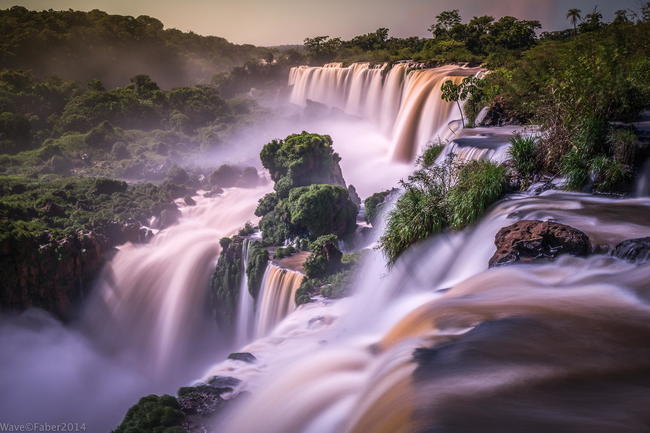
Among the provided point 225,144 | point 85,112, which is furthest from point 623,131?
point 85,112

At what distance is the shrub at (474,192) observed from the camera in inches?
428

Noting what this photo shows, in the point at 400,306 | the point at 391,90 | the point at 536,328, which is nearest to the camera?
the point at 536,328

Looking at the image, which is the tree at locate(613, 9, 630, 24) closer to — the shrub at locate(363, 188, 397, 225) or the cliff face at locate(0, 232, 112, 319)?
the shrub at locate(363, 188, 397, 225)

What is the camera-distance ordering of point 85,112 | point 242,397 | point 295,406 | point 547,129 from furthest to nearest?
point 85,112 → point 547,129 → point 242,397 → point 295,406

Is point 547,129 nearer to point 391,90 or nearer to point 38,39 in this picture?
point 391,90

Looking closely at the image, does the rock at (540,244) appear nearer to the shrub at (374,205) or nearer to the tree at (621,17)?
the shrub at (374,205)

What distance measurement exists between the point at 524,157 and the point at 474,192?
261 cm

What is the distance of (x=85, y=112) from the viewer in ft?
148

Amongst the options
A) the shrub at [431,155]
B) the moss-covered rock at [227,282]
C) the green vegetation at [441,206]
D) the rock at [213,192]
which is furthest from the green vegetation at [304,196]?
the rock at [213,192]

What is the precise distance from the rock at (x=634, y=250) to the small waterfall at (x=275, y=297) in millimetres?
9620

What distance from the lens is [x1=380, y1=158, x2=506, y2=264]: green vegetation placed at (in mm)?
10992

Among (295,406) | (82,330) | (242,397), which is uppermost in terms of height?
(295,406)

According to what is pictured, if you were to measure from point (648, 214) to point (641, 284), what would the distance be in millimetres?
3375

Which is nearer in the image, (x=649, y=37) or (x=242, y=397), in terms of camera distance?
(x=242, y=397)
